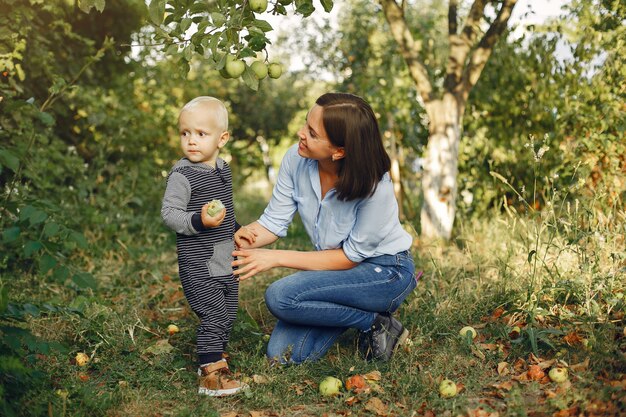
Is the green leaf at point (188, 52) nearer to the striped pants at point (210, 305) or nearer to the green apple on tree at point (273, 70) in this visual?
the green apple on tree at point (273, 70)

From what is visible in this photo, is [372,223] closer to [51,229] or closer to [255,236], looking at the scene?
[255,236]

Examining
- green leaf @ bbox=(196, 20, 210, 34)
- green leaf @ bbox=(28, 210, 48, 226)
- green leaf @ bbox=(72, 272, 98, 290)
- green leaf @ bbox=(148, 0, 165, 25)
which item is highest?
green leaf @ bbox=(148, 0, 165, 25)

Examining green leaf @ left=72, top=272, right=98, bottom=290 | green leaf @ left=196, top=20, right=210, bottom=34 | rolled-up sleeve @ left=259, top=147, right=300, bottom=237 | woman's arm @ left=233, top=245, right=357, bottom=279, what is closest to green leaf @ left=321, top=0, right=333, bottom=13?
green leaf @ left=196, top=20, right=210, bottom=34

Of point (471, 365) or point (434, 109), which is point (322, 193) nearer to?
point (471, 365)

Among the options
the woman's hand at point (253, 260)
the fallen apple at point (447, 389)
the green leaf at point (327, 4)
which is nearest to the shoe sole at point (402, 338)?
the fallen apple at point (447, 389)

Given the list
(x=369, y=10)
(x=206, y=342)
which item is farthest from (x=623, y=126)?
(x=369, y=10)

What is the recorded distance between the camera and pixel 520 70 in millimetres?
5559

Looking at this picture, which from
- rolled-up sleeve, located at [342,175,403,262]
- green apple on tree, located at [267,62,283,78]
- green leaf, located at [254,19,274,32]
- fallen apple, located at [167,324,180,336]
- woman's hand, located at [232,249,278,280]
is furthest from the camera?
fallen apple, located at [167,324,180,336]

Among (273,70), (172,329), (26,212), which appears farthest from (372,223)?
(26,212)

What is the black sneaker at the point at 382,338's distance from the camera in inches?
123

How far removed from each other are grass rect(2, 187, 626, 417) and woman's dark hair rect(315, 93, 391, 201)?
32.0 inches

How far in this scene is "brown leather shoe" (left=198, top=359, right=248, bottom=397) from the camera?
280cm

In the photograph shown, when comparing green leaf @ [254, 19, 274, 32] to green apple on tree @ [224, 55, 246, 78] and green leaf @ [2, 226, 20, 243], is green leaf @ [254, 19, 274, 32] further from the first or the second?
green leaf @ [2, 226, 20, 243]

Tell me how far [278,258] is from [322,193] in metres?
0.40
